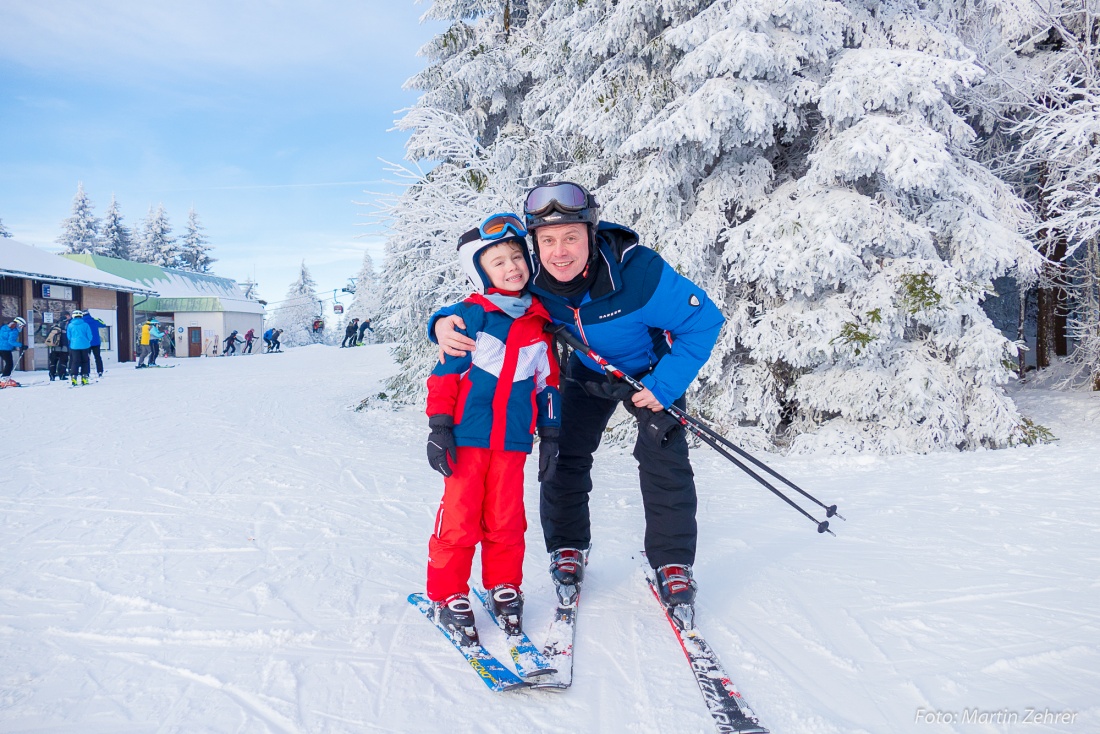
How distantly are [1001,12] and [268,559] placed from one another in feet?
36.1

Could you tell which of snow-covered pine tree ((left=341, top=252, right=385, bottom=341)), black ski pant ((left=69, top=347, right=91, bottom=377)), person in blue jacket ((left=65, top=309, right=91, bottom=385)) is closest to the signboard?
person in blue jacket ((left=65, top=309, right=91, bottom=385))

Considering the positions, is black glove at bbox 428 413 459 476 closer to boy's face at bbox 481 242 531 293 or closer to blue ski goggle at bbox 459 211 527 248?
boy's face at bbox 481 242 531 293

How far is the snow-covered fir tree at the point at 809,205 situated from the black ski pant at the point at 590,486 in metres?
4.08

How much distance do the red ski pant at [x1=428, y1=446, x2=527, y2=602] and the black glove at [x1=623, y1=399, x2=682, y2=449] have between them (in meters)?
0.58

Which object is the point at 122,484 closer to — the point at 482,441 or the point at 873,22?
the point at 482,441

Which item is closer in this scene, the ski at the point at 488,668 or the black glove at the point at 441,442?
the ski at the point at 488,668

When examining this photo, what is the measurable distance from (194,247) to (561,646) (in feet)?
213

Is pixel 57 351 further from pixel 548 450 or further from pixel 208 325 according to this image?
pixel 208 325

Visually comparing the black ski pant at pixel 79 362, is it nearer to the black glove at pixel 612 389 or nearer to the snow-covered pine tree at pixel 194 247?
the black glove at pixel 612 389

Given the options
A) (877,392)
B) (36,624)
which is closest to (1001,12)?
(877,392)

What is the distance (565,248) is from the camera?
8.73 feet

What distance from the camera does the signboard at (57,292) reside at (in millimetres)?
20969

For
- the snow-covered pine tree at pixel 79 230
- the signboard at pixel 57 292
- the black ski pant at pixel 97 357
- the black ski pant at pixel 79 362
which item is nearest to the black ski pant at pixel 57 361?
the black ski pant at pixel 97 357

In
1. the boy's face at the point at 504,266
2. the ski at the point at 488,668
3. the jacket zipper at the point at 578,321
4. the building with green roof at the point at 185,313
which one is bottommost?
the ski at the point at 488,668
